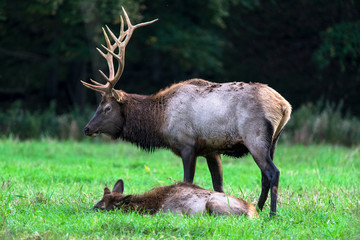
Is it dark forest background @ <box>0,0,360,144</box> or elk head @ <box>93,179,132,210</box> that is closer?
elk head @ <box>93,179,132,210</box>

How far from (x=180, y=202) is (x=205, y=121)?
1556 mm

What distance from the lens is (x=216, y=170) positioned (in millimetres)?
8617

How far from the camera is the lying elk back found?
6.74 m

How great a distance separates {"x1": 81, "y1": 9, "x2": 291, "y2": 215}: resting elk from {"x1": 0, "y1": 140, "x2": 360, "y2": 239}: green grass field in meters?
0.67

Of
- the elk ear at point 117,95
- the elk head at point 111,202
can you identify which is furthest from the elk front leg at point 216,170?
the elk head at point 111,202

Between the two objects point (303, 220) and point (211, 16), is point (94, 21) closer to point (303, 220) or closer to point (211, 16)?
point (211, 16)

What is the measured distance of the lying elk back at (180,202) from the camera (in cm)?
674

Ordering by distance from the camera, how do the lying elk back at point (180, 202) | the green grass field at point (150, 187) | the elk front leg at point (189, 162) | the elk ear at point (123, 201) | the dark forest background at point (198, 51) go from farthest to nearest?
the dark forest background at point (198, 51), the elk front leg at point (189, 162), the elk ear at point (123, 201), the lying elk back at point (180, 202), the green grass field at point (150, 187)

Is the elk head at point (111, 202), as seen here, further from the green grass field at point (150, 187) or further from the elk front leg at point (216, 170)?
the elk front leg at point (216, 170)

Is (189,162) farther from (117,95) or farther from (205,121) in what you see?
(117,95)

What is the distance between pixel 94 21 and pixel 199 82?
1195 centimetres

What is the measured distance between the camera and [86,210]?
7.01m

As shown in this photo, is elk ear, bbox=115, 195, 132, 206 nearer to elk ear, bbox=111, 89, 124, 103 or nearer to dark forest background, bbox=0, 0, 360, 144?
elk ear, bbox=111, 89, 124, 103

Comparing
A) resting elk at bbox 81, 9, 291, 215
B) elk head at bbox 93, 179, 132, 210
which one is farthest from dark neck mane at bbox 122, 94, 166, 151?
elk head at bbox 93, 179, 132, 210
